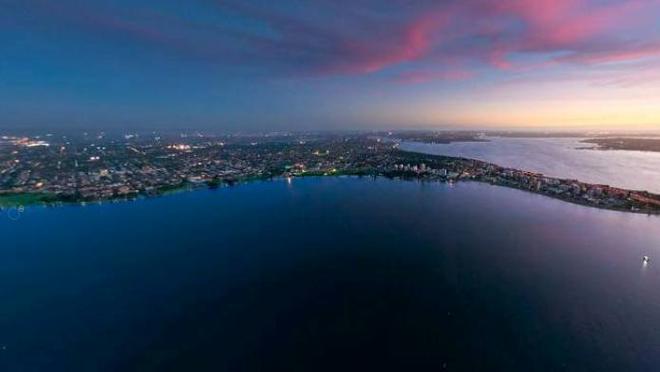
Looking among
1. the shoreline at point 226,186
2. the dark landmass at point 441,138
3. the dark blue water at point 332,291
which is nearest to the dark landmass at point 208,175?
the shoreline at point 226,186

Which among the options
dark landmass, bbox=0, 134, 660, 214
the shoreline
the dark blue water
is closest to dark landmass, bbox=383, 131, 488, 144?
dark landmass, bbox=0, 134, 660, 214

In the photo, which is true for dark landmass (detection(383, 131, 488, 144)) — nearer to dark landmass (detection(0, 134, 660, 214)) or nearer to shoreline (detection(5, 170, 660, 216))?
dark landmass (detection(0, 134, 660, 214))

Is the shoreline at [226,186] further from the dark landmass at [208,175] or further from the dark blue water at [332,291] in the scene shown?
the dark blue water at [332,291]

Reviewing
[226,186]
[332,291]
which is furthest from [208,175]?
[332,291]

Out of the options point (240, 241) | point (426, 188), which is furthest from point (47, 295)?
point (426, 188)

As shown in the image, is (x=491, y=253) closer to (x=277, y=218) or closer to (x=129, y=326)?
(x=277, y=218)

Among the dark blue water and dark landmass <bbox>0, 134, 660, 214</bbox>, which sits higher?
dark landmass <bbox>0, 134, 660, 214</bbox>

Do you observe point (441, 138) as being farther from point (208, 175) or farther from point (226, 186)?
point (226, 186)

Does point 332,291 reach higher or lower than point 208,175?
lower
